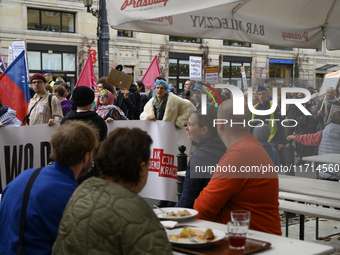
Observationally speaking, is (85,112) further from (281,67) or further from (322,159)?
(281,67)

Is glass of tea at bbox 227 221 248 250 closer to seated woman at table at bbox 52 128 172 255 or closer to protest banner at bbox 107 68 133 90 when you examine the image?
seated woman at table at bbox 52 128 172 255

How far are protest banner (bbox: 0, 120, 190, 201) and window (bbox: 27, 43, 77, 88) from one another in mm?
17463

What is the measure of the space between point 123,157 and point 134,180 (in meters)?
0.12

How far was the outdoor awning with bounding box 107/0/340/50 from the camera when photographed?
4633mm

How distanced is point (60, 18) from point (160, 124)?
62.5 ft

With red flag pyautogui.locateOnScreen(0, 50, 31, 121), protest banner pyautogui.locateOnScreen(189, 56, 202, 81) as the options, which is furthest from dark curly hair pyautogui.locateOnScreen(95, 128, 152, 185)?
protest banner pyautogui.locateOnScreen(189, 56, 202, 81)

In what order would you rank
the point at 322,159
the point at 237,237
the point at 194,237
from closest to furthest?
the point at 237,237
the point at 194,237
the point at 322,159

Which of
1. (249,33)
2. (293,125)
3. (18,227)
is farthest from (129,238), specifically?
(249,33)

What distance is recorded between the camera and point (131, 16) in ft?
13.7

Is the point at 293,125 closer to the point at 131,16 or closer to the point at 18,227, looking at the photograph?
the point at 131,16

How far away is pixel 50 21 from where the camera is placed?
926 inches

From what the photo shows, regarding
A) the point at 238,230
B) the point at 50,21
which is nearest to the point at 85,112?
the point at 238,230

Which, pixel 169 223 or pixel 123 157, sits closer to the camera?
pixel 123 157

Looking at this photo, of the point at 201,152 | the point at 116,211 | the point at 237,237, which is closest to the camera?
the point at 116,211
